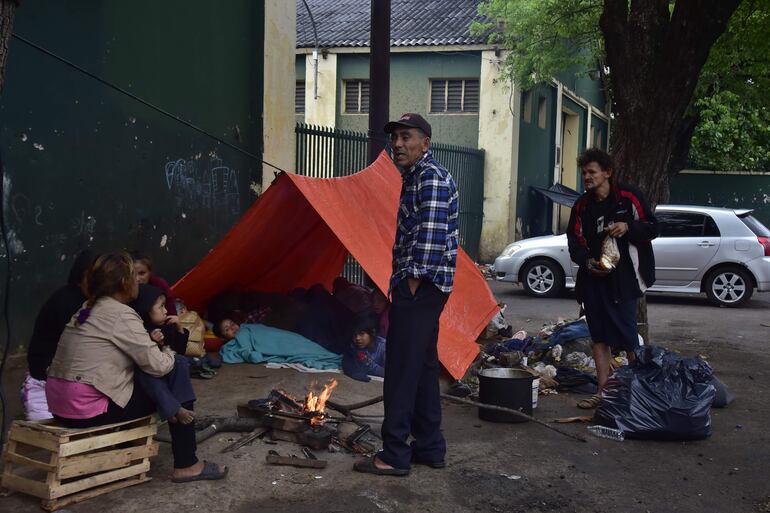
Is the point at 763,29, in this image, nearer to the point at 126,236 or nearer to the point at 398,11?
the point at 126,236

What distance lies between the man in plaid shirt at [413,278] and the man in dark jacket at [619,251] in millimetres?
1642

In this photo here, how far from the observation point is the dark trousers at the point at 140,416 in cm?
375

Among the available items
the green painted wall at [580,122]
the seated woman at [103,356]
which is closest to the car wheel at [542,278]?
the seated woman at [103,356]

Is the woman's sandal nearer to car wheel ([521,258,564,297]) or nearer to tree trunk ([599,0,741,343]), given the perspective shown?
tree trunk ([599,0,741,343])

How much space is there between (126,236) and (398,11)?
13.7m

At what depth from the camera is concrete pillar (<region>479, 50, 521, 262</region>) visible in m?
17.0

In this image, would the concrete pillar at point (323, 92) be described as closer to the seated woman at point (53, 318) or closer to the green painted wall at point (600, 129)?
the green painted wall at point (600, 129)

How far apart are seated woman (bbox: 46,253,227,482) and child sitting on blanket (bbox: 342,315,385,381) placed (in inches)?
112

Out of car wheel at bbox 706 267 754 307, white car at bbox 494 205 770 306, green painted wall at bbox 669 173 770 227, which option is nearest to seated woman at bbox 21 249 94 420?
white car at bbox 494 205 770 306

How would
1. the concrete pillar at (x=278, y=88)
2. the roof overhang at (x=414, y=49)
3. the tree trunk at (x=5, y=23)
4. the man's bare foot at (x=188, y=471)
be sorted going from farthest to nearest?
1. the roof overhang at (x=414, y=49)
2. the concrete pillar at (x=278, y=88)
3. the man's bare foot at (x=188, y=471)
4. the tree trunk at (x=5, y=23)

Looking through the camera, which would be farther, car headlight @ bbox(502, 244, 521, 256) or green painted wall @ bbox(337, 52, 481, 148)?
green painted wall @ bbox(337, 52, 481, 148)

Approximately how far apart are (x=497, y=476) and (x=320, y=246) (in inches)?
161

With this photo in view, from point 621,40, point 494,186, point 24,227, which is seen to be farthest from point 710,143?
point 24,227

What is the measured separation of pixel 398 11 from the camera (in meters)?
19.4
